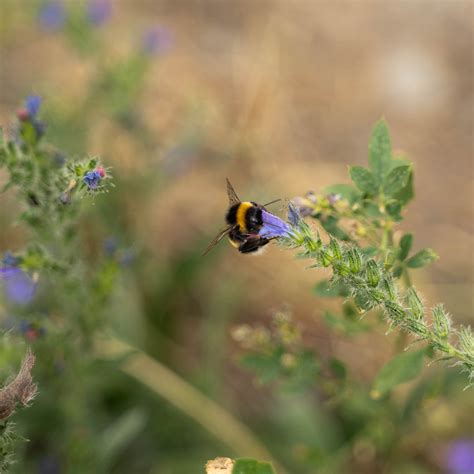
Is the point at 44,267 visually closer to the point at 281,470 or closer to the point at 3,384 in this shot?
the point at 3,384

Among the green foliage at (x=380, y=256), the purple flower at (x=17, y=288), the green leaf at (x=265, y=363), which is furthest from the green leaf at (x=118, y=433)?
the green foliage at (x=380, y=256)

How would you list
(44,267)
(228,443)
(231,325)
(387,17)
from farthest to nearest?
(387,17) < (231,325) < (228,443) < (44,267)

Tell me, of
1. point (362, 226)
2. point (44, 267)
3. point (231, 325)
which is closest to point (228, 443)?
point (231, 325)

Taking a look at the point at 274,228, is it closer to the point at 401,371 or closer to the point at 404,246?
the point at 404,246

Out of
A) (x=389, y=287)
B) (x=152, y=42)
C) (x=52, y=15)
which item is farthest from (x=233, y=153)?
(x=389, y=287)

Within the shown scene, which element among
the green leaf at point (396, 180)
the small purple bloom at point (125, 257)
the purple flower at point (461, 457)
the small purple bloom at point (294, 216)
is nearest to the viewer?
the small purple bloom at point (294, 216)

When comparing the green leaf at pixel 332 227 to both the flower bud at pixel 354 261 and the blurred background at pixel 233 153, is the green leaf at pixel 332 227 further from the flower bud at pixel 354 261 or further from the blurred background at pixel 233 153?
the blurred background at pixel 233 153
